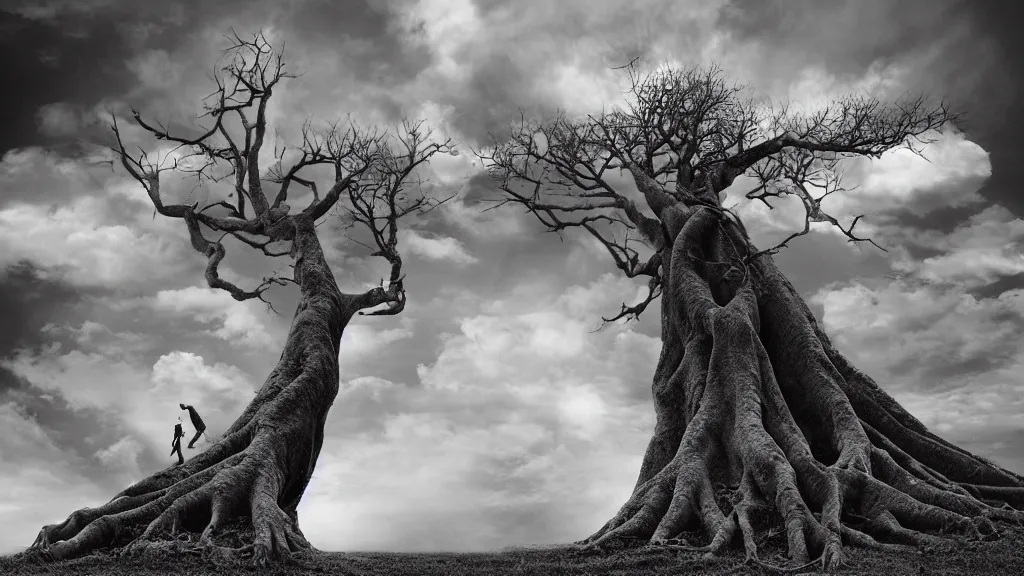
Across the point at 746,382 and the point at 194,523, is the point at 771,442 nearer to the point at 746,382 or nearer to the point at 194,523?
the point at 746,382

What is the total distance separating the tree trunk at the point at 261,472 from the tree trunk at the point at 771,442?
6.75 metres

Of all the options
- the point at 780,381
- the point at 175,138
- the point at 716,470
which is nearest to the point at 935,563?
the point at 716,470

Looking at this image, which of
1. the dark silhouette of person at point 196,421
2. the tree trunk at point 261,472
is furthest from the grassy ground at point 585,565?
the dark silhouette of person at point 196,421

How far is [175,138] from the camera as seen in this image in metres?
22.0

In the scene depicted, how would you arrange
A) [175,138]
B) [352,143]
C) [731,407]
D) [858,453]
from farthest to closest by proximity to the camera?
[352,143], [175,138], [731,407], [858,453]

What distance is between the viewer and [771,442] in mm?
14680

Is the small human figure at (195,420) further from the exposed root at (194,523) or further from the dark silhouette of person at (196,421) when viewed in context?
the exposed root at (194,523)

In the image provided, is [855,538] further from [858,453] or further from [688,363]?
[688,363]

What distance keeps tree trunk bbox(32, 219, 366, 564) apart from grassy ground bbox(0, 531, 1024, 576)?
1.93 feet

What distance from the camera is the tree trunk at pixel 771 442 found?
12953mm

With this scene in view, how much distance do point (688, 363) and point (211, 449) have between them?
11406mm

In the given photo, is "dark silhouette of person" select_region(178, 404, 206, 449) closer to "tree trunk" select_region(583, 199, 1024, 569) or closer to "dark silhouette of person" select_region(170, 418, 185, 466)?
"dark silhouette of person" select_region(170, 418, 185, 466)

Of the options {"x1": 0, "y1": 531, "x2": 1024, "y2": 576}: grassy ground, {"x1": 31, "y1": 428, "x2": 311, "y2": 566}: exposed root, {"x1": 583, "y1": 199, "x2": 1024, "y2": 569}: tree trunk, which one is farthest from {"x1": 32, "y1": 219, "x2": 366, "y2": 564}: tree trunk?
{"x1": 583, "y1": 199, "x2": 1024, "y2": 569}: tree trunk

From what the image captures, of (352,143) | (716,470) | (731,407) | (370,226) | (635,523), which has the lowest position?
(635,523)
